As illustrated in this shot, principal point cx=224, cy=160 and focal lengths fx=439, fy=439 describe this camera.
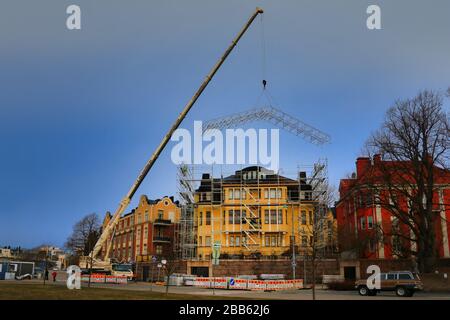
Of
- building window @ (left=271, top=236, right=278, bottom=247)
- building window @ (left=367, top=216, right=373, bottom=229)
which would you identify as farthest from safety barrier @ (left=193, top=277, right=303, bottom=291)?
building window @ (left=271, top=236, right=278, bottom=247)

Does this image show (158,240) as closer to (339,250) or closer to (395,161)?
(339,250)

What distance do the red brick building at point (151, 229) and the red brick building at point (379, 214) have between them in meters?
32.3

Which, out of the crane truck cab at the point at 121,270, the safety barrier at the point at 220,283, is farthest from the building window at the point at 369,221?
the crane truck cab at the point at 121,270

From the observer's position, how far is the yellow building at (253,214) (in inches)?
2618

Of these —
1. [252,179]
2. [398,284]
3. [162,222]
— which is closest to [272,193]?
[252,179]

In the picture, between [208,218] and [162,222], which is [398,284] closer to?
[208,218]

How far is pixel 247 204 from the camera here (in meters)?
68.1

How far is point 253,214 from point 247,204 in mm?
1946

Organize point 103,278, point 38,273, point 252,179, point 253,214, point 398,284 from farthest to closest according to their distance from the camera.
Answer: point 252,179 → point 253,214 → point 38,273 → point 103,278 → point 398,284

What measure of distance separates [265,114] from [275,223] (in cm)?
1902

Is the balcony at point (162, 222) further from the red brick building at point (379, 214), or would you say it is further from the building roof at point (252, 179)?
the red brick building at point (379, 214)

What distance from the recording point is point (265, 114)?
2938 inches

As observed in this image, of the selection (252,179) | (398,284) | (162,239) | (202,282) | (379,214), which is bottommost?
(202,282)
